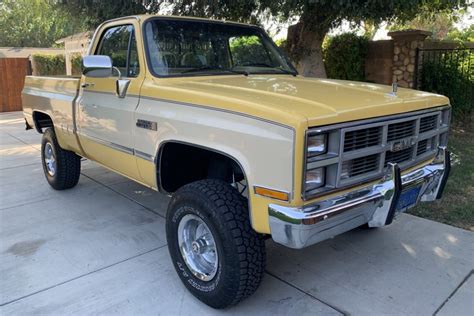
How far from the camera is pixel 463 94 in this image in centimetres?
898

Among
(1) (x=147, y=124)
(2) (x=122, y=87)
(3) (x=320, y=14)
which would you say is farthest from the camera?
(3) (x=320, y=14)

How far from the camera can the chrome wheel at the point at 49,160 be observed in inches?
223

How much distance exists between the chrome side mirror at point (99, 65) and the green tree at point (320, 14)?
322cm

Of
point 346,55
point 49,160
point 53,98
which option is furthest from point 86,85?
point 346,55

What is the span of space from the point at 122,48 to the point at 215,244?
2.22 m

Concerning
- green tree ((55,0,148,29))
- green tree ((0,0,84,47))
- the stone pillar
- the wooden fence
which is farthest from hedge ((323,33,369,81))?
green tree ((0,0,84,47))

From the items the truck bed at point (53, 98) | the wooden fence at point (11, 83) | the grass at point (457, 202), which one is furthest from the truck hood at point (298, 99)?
the wooden fence at point (11, 83)

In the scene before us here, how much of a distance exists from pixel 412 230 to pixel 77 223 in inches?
136

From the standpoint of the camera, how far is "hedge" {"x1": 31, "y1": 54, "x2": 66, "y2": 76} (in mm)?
17384

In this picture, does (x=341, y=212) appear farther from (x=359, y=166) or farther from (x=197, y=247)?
(x=197, y=247)

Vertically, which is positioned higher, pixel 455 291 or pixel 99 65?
pixel 99 65

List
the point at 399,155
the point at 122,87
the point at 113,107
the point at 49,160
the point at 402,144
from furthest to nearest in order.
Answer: the point at 49,160 → the point at 113,107 → the point at 122,87 → the point at 399,155 → the point at 402,144

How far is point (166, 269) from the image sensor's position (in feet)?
11.8

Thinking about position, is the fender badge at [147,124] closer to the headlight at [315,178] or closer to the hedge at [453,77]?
the headlight at [315,178]
